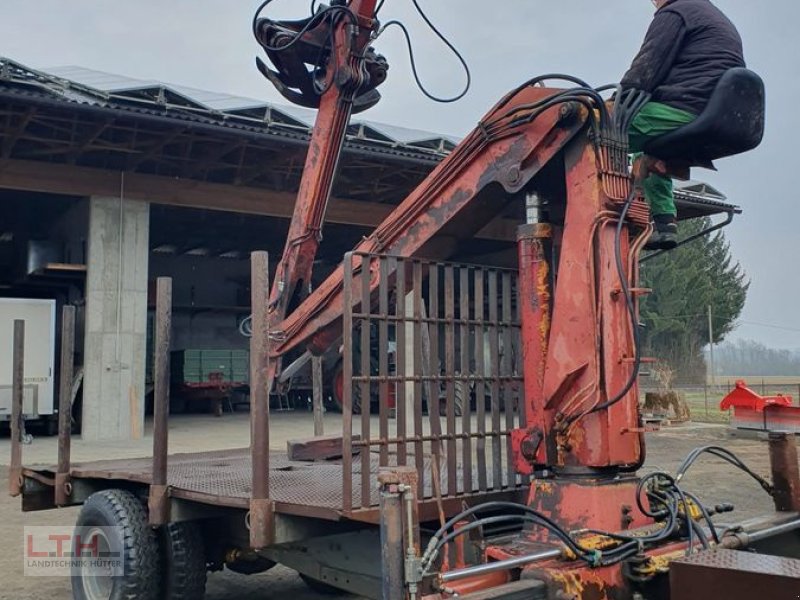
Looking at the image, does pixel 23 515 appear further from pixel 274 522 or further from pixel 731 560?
pixel 731 560

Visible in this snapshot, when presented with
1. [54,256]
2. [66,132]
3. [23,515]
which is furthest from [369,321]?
[54,256]

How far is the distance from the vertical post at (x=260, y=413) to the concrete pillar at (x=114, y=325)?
36.9ft

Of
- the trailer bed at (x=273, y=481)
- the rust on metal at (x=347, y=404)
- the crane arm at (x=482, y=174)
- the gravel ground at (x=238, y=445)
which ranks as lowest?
the gravel ground at (x=238, y=445)

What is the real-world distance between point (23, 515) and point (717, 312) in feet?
144

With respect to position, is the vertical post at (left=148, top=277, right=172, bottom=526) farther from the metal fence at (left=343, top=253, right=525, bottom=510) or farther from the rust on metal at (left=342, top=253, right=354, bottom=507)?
the rust on metal at (left=342, top=253, right=354, bottom=507)

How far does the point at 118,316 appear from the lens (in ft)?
46.9

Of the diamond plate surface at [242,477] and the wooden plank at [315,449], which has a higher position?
the wooden plank at [315,449]

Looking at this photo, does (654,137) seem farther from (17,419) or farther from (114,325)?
(114,325)

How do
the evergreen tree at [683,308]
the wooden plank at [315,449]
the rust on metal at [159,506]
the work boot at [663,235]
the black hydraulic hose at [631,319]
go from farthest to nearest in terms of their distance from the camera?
the evergreen tree at [683,308] → the wooden plank at [315,449] → the rust on metal at [159,506] → the work boot at [663,235] → the black hydraulic hose at [631,319]

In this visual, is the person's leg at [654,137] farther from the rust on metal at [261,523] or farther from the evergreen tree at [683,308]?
the evergreen tree at [683,308]

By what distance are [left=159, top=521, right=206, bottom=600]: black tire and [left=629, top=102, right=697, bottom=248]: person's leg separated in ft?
9.77

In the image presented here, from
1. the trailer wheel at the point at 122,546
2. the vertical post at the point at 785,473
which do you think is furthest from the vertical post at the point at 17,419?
the vertical post at the point at 785,473

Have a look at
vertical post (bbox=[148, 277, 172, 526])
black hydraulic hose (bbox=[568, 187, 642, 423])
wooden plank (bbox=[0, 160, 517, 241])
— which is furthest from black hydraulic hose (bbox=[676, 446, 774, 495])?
wooden plank (bbox=[0, 160, 517, 241])

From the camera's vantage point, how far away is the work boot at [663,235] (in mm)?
3881
